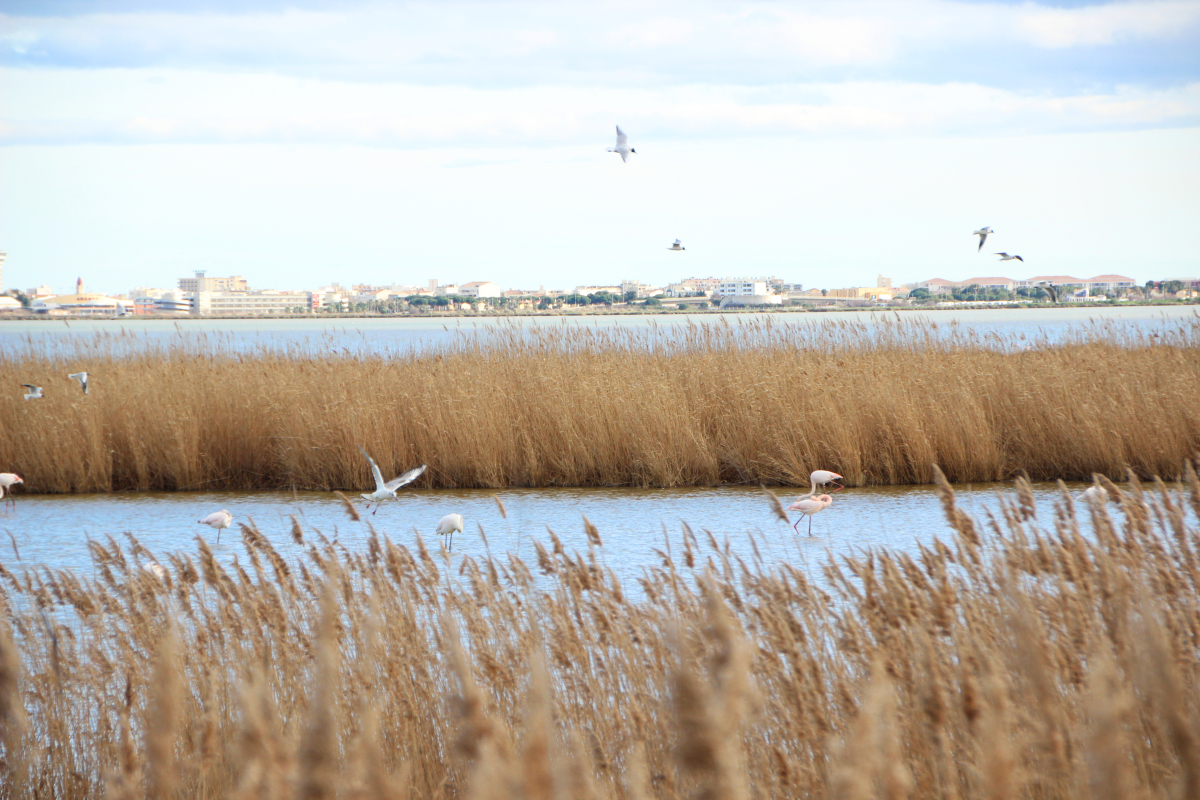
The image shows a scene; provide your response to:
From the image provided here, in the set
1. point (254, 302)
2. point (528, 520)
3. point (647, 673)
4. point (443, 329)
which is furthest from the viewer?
point (254, 302)

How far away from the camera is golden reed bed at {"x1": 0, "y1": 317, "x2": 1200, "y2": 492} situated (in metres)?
9.27

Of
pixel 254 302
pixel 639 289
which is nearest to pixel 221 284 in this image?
pixel 254 302

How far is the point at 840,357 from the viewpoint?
11.6 meters

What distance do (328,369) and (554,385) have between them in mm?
3146

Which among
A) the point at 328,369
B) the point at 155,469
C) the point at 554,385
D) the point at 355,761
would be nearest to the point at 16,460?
the point at 155,469

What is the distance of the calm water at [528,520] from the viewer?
21.0 ft

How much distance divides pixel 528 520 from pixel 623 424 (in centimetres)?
206

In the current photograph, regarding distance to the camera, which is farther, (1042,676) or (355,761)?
(1042,676)

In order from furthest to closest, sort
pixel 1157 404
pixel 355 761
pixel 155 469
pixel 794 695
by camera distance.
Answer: pixel 155 469 < pixel 1157 404 < pixel 794 695 < pixel 355 761

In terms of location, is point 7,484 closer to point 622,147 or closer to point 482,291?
point 622,147

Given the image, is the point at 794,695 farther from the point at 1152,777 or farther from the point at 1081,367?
the point at 1081,367

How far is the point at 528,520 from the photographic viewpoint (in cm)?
794

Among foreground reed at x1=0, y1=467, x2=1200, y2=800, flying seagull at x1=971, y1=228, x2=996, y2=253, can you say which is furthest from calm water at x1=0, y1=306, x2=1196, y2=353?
foreground reed at x1=0, y1=467, x2=1200, y2=800

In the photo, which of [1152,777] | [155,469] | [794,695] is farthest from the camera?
[155,469]
